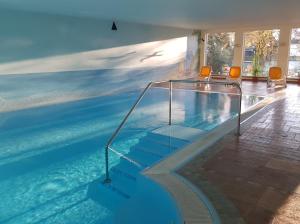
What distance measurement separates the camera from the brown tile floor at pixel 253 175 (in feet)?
6.21

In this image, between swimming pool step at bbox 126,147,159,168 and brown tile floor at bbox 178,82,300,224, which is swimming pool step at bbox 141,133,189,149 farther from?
brown tile floor at bbox 178,82,300,224

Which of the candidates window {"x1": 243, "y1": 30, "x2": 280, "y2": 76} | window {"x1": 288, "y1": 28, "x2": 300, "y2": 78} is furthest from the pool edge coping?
window {"x1": 243, "y1": 30, "x2": 280, "y2": 76}

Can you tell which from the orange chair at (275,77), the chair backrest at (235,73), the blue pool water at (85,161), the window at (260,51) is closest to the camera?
the blue pool water at (85,161)

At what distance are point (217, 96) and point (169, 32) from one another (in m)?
4.76

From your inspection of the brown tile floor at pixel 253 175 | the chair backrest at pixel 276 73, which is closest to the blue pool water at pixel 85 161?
the brown tile floor at pixel 253 175

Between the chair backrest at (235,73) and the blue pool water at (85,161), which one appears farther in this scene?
the chair backrest at (235,73)

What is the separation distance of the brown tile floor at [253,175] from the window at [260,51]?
361 inches

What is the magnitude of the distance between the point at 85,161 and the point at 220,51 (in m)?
11.2

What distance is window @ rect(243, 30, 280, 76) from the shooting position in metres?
11.9

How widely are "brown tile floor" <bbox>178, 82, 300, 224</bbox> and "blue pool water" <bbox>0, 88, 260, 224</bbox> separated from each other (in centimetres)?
41

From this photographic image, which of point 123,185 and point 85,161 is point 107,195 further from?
point 85,161

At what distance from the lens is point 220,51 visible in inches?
538

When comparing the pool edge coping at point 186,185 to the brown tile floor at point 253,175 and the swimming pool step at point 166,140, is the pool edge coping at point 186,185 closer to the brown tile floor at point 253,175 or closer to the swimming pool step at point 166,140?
the brown tile floor at point 253,175

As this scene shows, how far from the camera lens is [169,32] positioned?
12.0 metres
